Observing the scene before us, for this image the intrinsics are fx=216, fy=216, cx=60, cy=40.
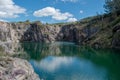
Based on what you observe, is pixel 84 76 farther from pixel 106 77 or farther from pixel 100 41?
pixel 100 41

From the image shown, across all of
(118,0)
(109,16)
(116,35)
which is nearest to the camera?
(116,35)

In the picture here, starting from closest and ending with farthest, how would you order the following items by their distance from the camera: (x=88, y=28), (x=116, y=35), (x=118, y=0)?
(x=116, y=35), (x=118, y=0), (x=88, y=28)

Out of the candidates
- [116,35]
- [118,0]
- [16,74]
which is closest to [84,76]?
[16,74]

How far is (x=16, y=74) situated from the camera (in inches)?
1469

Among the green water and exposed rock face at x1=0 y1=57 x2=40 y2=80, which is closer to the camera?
exposed rock face at x1=0 y1=57 x2=40 y2=80

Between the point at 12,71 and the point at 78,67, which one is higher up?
the point at 12,71

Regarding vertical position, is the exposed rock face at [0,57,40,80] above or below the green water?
above

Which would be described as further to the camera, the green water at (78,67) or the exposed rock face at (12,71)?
the green water at (78,67)

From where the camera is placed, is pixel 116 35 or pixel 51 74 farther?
pixel 116 35

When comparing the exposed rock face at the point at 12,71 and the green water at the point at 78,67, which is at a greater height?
the exposed rock face at the point at 12,71

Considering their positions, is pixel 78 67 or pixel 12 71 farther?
pixel 78 67

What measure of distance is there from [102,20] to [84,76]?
131569 millimetres

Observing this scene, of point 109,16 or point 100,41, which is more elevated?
point 109,16

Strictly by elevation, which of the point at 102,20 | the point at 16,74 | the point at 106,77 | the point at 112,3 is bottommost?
the point at 106,77
